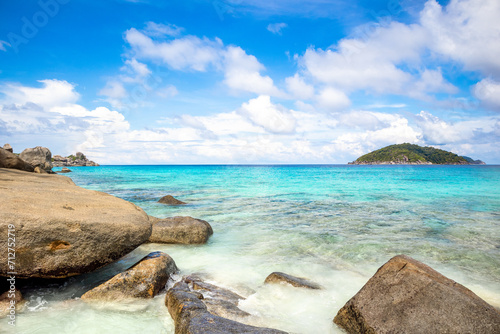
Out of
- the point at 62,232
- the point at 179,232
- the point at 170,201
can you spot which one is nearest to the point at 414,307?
the point at 62,232

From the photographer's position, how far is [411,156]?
148125mm

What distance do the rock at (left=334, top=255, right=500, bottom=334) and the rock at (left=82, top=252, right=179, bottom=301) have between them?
3.40 meters

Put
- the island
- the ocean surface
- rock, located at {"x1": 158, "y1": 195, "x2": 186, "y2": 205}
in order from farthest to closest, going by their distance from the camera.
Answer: the island, rock, located at {"x1": 158, "y1": 195, "x2": 186, "y2": 205}, the ocean surface

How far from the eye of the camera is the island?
14875 centimetres

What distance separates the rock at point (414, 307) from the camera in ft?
12.3

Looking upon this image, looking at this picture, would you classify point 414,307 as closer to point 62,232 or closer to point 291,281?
point 291,281

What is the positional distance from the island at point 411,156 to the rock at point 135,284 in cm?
16672

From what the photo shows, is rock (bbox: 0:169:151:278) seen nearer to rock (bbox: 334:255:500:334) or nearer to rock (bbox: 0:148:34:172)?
rock (bbox: 334:255:500:334)

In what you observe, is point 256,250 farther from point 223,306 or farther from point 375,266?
point 223,306

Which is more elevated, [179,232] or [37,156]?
[37,156]

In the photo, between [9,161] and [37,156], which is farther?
[37,156]

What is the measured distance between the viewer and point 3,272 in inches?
173

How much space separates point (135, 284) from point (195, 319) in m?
2.00

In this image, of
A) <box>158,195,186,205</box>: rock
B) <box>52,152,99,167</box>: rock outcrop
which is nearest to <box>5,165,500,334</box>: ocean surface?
<box>158,195,186,205</box>: rock
